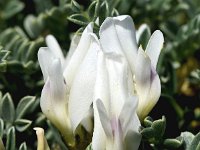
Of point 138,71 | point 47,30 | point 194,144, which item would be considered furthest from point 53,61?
point 47,30

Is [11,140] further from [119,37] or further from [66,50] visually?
[66,50]

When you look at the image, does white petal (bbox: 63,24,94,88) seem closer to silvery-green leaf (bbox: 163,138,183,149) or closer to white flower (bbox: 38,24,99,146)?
white flower (bbox: 38,24,99,146)

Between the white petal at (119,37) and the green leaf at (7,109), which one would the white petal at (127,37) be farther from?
the green leaf at (7,109)

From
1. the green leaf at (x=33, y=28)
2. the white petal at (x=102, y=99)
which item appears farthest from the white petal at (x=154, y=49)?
the green leaf at (x=33, y=28)

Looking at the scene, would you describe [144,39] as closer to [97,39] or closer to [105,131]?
[97,39]

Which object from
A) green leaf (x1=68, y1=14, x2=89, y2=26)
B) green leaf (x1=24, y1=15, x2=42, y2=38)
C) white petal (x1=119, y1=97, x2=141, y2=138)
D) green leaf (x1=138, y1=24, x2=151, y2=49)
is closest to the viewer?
white petal (x1=119, y1=97, x2=141, y2=138)

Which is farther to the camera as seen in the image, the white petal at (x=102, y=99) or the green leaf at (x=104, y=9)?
the green leaf at (x=104, y=9)

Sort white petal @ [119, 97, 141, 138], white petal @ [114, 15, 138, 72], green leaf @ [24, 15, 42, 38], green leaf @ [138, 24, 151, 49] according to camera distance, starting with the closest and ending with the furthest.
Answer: white petal @ [119, 97, 141, 138]
white petal @ [114, 15, 138, 72]
green leaf @ [138, 24, 151, 49]
green leaf @ [24, 15, 42, 38]

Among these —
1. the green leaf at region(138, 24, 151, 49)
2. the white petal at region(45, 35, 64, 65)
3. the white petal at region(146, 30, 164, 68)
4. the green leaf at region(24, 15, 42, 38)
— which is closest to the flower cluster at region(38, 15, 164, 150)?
the white petal at region(146, 30, 164, 68)
